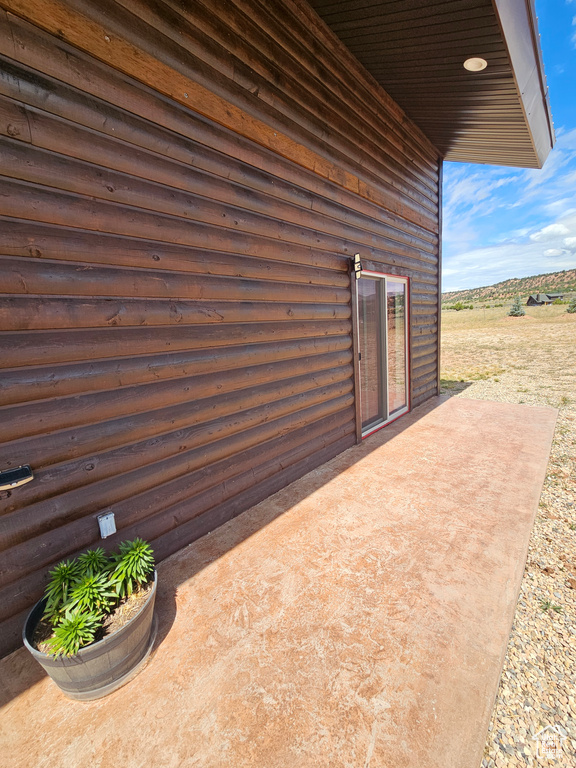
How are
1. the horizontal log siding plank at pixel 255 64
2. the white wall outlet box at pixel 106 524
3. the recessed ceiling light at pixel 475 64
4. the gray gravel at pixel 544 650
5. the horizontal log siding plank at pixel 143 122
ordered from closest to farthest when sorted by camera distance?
the gray gravel at pixel 544 650 < the horizontal log siding plank at pixel 143 122 < the white wall outlet box at pixel 106 524 < the horizontal log siding plank at pixel 255 64 < the recessed ceiling light at pixel 475 64

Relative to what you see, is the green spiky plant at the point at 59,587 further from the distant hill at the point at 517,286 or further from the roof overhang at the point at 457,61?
the distant hill at the point at 517,286

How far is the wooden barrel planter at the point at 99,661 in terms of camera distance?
1164 mm

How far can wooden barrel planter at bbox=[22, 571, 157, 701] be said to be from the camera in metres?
1.16

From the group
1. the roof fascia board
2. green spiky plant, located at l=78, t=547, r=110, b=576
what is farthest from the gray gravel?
the roof fascia board

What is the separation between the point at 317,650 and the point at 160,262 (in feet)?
6.66

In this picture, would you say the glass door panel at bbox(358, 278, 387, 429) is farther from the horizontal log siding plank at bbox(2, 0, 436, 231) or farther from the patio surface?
the patio surface

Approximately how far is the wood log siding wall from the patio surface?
1.28ft

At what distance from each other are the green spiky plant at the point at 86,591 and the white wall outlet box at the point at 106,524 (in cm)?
12

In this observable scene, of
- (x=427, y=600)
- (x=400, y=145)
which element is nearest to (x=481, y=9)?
(x=400, y=145)

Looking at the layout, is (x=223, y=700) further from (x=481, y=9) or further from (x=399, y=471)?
(x=481, y=9)

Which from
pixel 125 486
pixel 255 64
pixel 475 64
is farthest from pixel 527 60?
pixel 125 486


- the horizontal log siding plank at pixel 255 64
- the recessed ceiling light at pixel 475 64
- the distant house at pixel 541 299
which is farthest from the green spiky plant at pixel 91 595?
the distant house at pixel 541 299

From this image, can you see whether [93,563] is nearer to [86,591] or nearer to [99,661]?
[86,591]

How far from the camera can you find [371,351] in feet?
13.2
